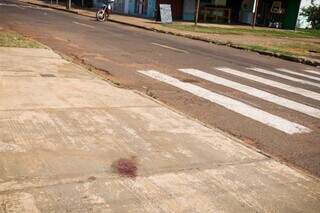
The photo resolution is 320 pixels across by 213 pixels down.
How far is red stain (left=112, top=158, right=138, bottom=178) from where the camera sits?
4.62 metres

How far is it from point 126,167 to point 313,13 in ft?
118

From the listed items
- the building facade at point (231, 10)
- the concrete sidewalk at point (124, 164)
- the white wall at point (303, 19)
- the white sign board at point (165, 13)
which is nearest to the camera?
the concrete sidewalk at point (124, 164)

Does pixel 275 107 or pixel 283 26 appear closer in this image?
pixel 275 107

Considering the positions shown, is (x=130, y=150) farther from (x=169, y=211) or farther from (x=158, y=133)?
(x=169, y=211)

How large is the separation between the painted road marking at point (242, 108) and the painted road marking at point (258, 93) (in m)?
0.83

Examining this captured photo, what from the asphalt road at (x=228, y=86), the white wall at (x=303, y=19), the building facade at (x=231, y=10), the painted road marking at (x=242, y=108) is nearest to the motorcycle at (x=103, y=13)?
the building facade at (x=231, y=10)

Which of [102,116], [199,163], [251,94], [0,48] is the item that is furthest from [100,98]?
[0,48]

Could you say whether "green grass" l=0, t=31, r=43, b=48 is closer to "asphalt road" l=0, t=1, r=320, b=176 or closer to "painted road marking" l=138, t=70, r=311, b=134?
"asphalt road" l=0, t=1, r=320, b=176

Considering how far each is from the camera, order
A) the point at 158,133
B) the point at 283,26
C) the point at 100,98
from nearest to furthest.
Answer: the point at 158,133 → the point at 100,98 → the point at 283,26

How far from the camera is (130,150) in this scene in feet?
17.2

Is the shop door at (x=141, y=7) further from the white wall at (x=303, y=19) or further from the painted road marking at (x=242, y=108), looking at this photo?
the painted road marking at (x=242, y=108)

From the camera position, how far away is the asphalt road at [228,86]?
22.0 ft

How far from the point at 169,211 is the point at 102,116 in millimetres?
2715

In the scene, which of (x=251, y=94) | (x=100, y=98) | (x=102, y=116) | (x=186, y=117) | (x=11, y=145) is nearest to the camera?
(x=11, y=145)
